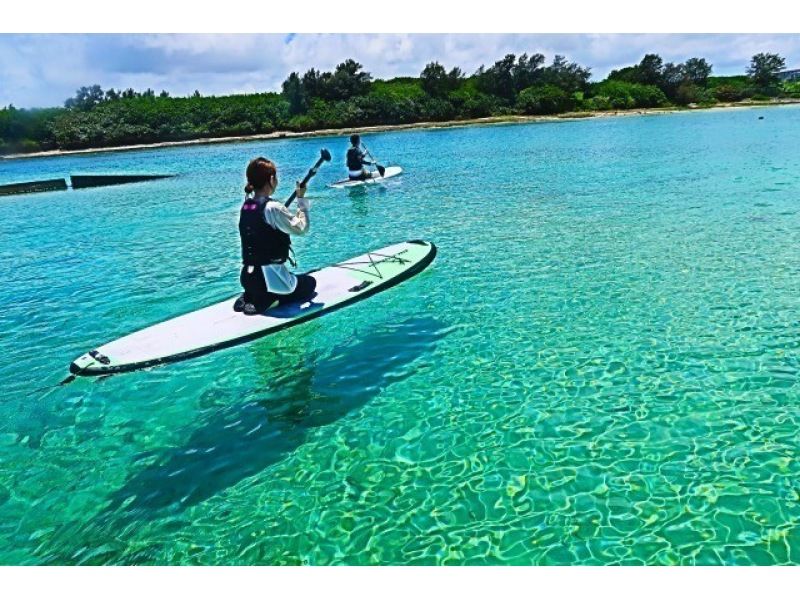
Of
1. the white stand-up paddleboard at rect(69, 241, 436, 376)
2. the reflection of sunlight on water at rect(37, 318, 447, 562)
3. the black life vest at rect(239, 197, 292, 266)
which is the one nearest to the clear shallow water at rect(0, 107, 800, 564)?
the reflection of sunlight on water at rect(37, 318, 447, 562)

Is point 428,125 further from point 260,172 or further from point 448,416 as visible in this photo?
point 448,416

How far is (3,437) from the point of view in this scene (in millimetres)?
7422

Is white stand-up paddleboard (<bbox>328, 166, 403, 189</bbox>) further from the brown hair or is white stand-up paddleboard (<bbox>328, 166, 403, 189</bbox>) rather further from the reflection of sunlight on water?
the brown hair

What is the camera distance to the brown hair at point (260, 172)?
23.7 feet

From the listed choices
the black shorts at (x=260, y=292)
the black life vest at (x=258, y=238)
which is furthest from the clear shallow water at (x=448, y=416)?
the black life vest at (x=258, y=238)

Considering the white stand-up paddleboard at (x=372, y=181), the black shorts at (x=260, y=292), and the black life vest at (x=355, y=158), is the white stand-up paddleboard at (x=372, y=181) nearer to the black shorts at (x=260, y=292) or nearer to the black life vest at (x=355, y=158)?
the black life vest at (x=355, y=158)

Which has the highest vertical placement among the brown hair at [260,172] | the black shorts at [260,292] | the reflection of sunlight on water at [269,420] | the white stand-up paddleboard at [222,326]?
the brown hair at [260,172]

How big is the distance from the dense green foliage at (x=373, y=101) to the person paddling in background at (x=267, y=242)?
3434 inches

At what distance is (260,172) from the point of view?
725 cm

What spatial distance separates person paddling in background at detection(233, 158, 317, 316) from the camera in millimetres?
7398

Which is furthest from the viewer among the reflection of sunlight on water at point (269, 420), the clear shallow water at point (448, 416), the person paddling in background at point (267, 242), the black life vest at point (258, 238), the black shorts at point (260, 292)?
the black shorts at point (260, 292)

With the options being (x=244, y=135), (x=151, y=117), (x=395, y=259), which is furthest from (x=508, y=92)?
(x=395, y=259)

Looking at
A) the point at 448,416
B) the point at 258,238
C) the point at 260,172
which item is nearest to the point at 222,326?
the point at 258,238

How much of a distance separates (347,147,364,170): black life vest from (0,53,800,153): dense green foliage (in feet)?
224
